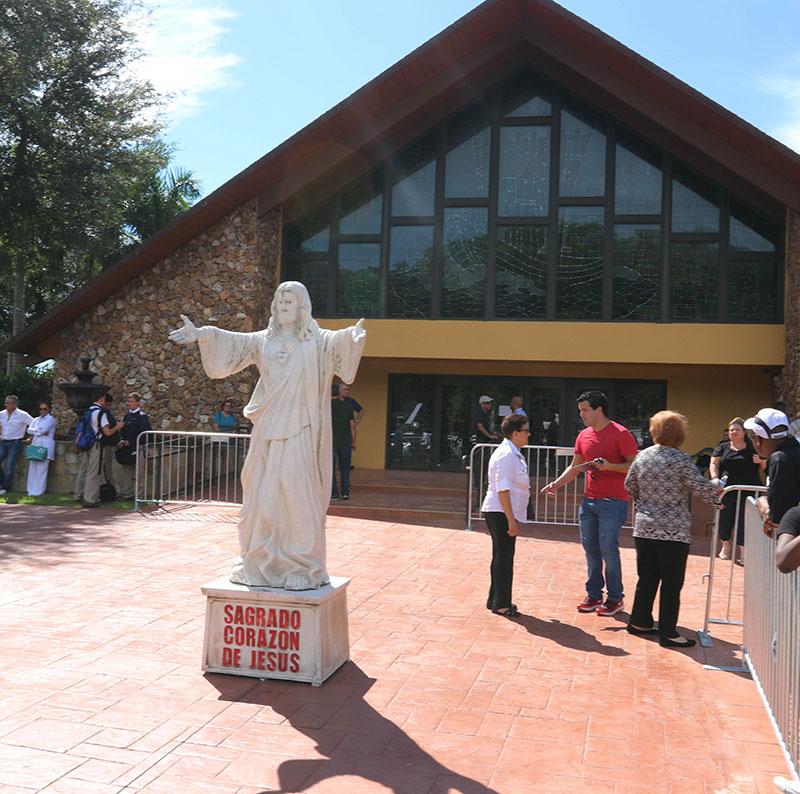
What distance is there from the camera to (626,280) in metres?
15.2

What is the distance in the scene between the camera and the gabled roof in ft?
44.5

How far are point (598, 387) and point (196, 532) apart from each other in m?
9.24

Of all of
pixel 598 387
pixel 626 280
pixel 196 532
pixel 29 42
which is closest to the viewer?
pixel 196 532

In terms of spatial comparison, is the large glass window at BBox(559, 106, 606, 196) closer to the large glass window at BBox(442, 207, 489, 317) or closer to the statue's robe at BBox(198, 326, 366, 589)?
the large glass window at BBox(442, 207, 489, 317)

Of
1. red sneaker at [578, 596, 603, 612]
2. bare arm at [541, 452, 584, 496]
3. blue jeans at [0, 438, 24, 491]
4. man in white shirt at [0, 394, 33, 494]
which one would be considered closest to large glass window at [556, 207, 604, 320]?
bare arm at [541, 452, 584, 496]

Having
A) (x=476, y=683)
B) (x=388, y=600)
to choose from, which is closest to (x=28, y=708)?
(x=476, y=683)

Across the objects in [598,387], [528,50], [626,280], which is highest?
[528,50]

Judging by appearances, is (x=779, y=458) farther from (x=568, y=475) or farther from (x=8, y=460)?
(x=8, y=460)

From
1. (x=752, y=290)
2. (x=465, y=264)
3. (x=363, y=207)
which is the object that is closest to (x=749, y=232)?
(x=752, y=290)

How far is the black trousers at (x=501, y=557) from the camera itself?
650 centimetres

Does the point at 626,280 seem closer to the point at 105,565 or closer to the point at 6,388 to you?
the point at 105,565

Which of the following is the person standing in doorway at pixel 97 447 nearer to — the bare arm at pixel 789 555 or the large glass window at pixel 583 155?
the large glass window at pixel 583 155

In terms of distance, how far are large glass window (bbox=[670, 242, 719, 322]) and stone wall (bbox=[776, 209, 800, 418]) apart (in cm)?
121

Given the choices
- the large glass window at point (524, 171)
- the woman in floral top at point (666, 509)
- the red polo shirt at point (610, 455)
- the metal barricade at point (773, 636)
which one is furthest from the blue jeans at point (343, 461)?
the metal barricade at point (773, 636)
